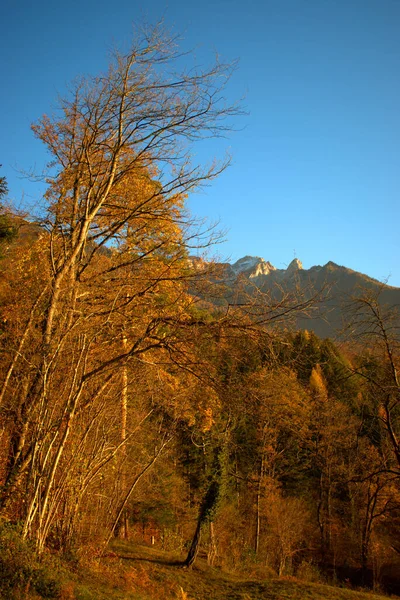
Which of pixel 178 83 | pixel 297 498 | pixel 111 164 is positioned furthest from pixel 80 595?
pixel 297 498

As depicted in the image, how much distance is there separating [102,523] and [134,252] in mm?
5413

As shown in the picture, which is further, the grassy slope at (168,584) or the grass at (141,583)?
the grassy slope at (168,584)

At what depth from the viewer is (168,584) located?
841 centimetres

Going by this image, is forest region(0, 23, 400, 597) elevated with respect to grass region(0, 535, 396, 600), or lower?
elevated

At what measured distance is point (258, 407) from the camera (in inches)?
179

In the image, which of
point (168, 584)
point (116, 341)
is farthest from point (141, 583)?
point (116, 341)

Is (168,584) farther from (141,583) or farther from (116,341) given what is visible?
(116,341)

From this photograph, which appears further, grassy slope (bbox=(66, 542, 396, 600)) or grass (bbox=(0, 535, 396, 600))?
grassy slope (bbox=(66, 542, 396, 600))

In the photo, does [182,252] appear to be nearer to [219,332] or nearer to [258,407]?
[219,332]

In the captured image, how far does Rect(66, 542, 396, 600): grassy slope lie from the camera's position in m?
5.26

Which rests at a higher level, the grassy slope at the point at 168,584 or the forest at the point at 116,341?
the forest at the point at 116,341

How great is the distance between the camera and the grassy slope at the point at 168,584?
17.3 feet

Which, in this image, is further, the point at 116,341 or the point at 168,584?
the point at 168,584

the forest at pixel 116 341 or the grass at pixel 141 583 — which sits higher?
the forest at pixel 116 341
